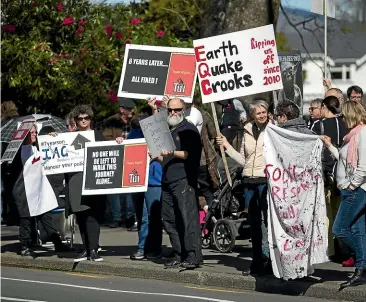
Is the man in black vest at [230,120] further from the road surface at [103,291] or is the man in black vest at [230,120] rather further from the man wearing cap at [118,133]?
the road surface at [103,291]

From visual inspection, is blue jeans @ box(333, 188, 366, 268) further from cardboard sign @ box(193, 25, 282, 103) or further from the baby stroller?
the baby stroller

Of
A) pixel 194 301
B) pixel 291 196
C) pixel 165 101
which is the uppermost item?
pixel 165 101

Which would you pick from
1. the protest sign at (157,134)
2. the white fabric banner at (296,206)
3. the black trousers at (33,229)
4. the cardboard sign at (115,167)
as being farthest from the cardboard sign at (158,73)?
the white fabric banner at (296,206)

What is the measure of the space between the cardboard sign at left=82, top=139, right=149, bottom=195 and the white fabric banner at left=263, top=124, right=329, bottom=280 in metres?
2.83

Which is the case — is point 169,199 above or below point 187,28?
below

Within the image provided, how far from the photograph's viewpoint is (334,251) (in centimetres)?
1363

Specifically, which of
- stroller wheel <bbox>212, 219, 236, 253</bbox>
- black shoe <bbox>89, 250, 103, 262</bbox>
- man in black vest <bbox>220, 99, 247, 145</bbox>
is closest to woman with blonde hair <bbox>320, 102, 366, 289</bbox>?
stroller wheel <bbox>212, 219, 236, 253</bbox>

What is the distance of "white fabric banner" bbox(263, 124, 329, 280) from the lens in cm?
1222

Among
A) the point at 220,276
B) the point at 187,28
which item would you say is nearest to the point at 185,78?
the point at 220,276

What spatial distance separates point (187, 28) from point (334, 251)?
1721cm

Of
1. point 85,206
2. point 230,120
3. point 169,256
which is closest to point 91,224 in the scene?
point 85,206

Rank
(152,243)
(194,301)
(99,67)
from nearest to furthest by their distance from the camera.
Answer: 1. (194,301)
2. (152,243)
3. (99,67)

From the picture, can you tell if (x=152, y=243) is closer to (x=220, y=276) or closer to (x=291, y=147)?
(x=220, y=276)

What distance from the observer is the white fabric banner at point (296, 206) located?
40.1 ft
